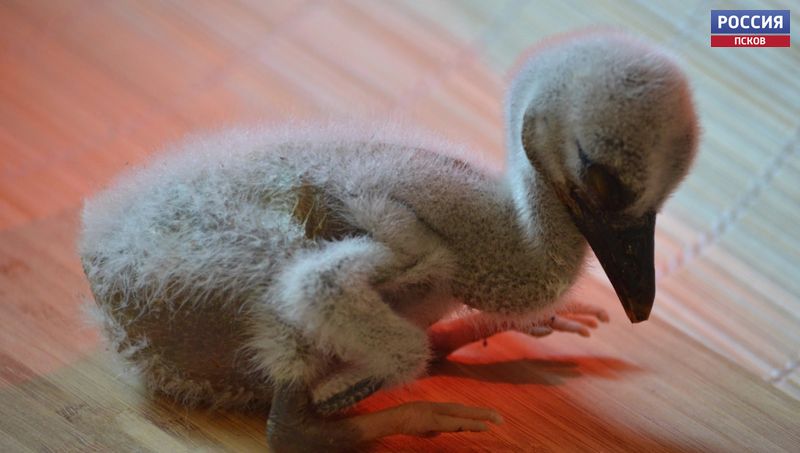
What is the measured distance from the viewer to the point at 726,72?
1629 millimetres

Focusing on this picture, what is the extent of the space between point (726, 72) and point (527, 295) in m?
0.84

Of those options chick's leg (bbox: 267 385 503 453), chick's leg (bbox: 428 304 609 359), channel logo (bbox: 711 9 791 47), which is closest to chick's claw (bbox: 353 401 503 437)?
chick's leg (bbox: 267 385 503 453)

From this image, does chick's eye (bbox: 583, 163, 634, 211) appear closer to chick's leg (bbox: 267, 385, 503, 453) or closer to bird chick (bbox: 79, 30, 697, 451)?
bird chick (bbox: 79, 30, 697, 451)

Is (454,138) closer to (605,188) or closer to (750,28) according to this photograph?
(605,188)

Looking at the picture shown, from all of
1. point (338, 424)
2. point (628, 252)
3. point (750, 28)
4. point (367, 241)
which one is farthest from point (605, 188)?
point (750, 28)

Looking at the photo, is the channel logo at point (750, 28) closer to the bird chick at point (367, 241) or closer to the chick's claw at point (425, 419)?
the bird chick at point (367, 241)

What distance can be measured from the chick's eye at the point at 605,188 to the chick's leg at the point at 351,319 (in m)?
0.22

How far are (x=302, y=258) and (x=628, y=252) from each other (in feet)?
1.15

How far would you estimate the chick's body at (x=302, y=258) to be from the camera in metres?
0.93

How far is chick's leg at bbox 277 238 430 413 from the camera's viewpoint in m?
0.89

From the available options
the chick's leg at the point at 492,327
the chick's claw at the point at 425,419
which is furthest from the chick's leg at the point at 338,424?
the chick's leg at the point at 492,327

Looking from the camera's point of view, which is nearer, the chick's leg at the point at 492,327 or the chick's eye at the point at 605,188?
the chick's eye at the point at 605,188

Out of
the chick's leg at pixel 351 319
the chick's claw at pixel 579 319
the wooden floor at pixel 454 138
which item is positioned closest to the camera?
the chick's leg at pixel 351 319

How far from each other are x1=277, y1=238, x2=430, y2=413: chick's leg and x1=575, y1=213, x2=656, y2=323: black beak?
0.22 meters
